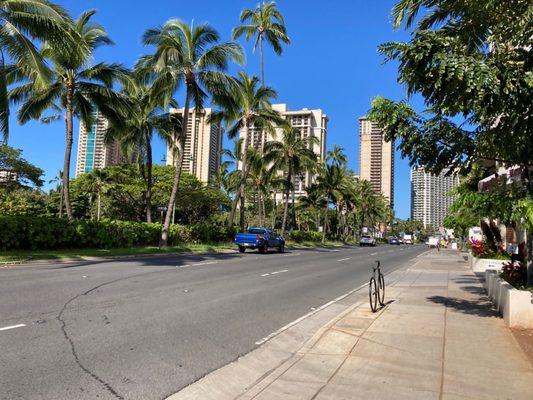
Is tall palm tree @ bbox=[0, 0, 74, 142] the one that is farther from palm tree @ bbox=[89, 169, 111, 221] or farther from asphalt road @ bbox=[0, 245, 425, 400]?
palm tree @ bbox=[89, 169, 111, 221]

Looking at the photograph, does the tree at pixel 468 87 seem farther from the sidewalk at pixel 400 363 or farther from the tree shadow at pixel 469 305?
the sidewalk at pixel 400 363

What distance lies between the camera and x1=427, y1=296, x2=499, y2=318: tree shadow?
988 cm

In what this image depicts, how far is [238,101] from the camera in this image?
1226 inches

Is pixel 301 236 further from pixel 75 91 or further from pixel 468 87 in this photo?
pixel 468 87

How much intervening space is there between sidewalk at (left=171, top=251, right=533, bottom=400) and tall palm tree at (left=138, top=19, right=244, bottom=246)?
21.9 m

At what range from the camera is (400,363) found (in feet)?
20.2

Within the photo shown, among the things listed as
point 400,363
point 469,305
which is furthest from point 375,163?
point 400,363

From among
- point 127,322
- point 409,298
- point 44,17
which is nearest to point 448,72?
point 127,322

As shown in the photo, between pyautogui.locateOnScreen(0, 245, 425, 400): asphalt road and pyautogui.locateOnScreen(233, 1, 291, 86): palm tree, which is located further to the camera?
pyautogui.locateOnScreen(233, 1, 291, 86): palm tree

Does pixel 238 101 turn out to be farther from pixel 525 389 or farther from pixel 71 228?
pixel 525 389

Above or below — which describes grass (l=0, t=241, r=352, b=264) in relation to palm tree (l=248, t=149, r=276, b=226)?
below

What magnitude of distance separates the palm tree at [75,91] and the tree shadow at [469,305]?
19.1m

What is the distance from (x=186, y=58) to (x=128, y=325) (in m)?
23.2

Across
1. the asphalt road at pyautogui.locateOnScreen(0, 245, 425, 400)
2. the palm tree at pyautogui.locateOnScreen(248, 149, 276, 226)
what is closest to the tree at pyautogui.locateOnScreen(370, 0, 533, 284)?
the asphalt road at pyautogui.locateOnScreen(0, 245, 425, 400)
